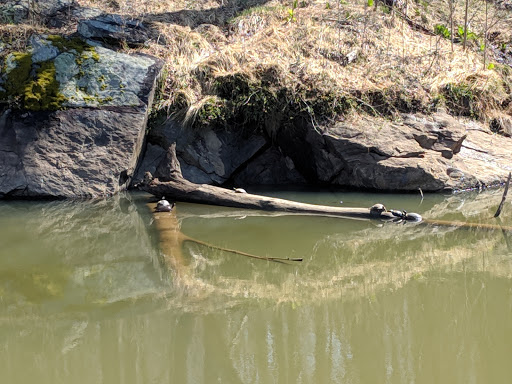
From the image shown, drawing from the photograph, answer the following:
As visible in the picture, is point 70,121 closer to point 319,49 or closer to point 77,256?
point 77,256

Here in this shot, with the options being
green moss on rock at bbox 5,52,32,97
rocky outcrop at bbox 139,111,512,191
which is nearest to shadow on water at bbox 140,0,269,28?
green moss on rock at bbox 5,52,32,97

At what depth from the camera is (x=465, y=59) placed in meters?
10.6

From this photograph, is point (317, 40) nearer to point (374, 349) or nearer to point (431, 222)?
point (431, 222)

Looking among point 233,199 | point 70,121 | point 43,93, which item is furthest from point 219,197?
point 43,93

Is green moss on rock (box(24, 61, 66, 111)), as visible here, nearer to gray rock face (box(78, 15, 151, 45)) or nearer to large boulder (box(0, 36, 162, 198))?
large boulder (box(0, 36, 162, 198))

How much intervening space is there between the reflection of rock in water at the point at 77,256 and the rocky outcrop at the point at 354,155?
6.11 ft

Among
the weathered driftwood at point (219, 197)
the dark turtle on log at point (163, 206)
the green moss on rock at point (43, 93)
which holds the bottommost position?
the dark turtle on log at point (163, 206)

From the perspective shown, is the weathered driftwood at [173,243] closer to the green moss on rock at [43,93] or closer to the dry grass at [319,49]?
the green moss on rock at [43,93]

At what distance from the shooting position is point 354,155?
26.7ft

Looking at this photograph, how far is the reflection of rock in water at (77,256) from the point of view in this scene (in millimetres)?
4203

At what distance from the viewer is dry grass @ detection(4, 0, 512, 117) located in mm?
8969

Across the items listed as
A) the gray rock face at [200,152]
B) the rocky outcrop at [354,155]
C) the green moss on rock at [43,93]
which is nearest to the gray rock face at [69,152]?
the green moss on rock at [43,93]

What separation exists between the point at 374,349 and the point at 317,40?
25.9 ft

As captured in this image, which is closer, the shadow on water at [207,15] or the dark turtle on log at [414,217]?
the dark turtle on log at [414,217]
